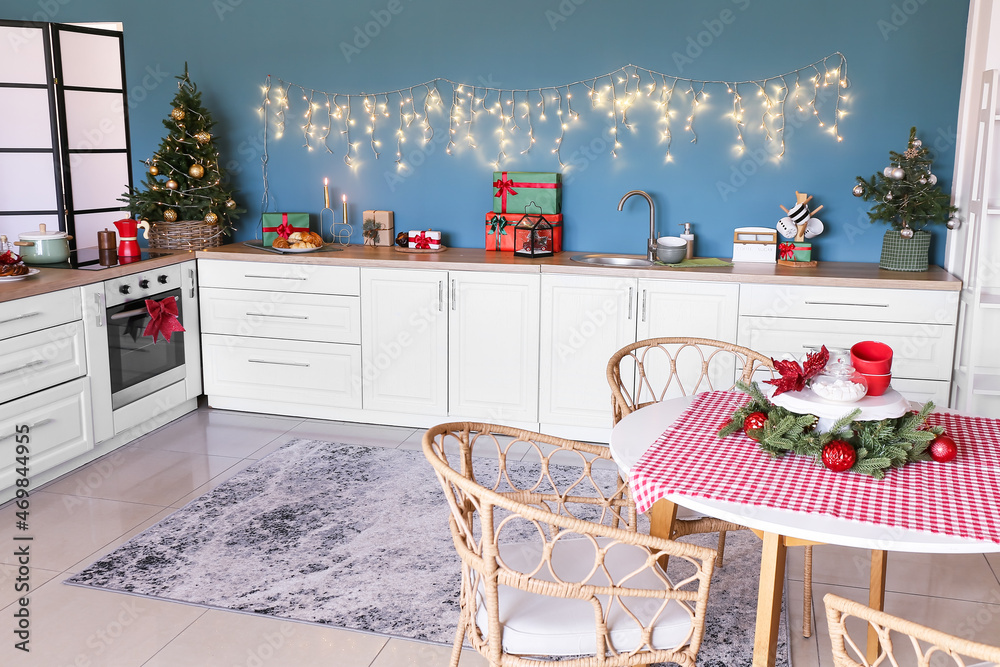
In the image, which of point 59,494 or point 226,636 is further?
point 59,494

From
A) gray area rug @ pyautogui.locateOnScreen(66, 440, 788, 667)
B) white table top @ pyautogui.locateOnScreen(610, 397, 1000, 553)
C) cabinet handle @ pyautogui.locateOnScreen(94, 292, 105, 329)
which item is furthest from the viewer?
cabinet handle @ pyautogui.locateOnScreen(94, 292, 105, 329)

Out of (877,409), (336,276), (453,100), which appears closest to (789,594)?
(877,409)

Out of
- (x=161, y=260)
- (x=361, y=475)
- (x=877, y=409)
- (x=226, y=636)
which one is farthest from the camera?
(x=161, y=260)

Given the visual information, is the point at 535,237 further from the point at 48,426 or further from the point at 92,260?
the point at 48,426

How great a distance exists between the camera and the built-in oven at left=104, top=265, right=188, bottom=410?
12.0ft

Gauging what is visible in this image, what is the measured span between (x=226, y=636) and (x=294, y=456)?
4.60ft

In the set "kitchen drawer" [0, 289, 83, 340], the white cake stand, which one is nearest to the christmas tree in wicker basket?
the white cake stand

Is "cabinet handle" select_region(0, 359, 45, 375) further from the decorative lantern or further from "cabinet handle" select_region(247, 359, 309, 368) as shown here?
the decorative lantern

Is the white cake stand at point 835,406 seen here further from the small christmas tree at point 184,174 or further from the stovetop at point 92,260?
the small christmas tree at point 184,174

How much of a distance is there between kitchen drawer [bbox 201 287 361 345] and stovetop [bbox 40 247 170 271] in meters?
0.31

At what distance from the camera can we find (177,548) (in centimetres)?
287

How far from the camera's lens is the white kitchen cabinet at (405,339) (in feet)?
13.0

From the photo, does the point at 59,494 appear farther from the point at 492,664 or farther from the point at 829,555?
the point at 829,555

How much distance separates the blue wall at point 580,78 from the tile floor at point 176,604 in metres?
1.67
